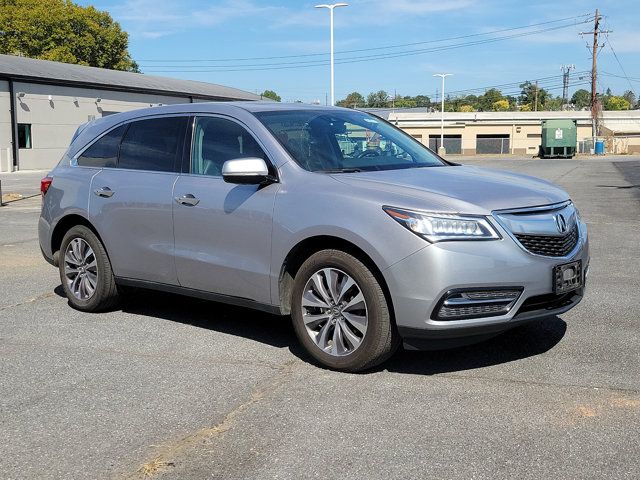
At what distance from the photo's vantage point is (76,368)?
507 cm

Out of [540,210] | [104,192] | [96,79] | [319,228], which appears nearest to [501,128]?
[96,79]

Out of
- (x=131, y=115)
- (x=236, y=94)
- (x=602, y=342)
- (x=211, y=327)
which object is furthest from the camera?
(x=236, y=94)

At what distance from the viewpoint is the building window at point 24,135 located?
39.0 m

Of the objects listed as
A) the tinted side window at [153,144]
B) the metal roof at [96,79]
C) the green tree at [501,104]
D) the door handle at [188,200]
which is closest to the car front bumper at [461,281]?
the door handle at [188,200]

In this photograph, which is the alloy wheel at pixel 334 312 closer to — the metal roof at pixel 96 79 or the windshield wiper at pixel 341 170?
the windshield wiper at pixel 341 170

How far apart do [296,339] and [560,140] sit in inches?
2231

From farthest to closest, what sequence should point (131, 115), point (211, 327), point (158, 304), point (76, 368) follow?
1. point (158, 304)
2. point (131, 115)
3. point (211, 327)
4. point (76, 368)

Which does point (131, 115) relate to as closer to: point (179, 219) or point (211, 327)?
point (179, 219)

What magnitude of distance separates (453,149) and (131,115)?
6957cm

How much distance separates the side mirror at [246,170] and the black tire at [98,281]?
1.91m

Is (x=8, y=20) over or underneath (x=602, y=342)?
over

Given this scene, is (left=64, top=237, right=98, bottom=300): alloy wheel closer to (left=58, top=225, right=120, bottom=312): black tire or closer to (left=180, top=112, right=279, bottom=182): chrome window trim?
(left=58, top=225, right=120, bottom=312): black tire

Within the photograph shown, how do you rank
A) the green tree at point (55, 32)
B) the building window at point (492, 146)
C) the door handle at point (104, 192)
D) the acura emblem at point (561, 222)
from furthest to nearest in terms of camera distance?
the building window at point (492, 146) → the green tree at point (55, 32) → the door handle at point (104, 192) → the acura emblem at point (561, 222)

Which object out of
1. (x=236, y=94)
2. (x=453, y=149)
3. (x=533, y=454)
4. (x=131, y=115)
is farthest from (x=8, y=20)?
(x=533, y=454)
